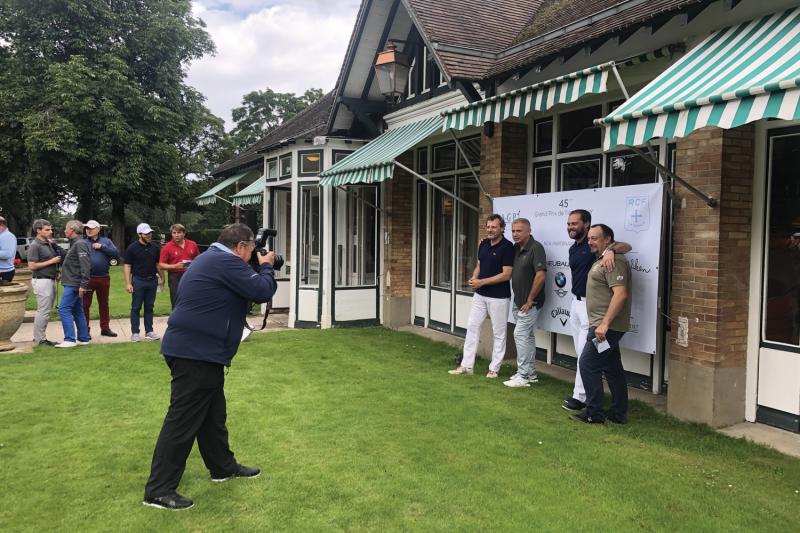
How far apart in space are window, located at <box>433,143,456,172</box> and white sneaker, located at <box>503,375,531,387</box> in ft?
13.7

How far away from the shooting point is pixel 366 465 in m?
4.50

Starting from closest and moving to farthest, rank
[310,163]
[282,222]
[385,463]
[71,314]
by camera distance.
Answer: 1. [385,463]
2. [71,314]
3. [310,163]
4. [282,222]

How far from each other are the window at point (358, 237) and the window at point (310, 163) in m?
0.63

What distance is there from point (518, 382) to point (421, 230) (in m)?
4.58

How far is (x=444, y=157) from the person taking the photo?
396 inches

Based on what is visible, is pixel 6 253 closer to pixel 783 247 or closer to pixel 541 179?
pixel 541 179

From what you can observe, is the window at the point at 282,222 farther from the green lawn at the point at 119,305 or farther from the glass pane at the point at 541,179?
the glass pane at the point at 541,179

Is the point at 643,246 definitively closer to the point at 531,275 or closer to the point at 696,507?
the point at 531,275

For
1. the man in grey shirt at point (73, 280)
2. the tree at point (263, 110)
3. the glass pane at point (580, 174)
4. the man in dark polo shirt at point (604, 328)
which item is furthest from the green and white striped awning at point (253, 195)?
the tree at point (263, 110)

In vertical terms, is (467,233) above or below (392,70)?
below

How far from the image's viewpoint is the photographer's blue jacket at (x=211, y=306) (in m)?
3.80

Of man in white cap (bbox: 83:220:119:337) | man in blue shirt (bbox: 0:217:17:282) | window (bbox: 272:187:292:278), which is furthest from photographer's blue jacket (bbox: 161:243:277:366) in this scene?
window (bbox: 272:187:292:278)

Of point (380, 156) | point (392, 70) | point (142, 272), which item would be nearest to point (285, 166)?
point (392, 70)

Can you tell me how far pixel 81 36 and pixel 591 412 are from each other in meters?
25.1
